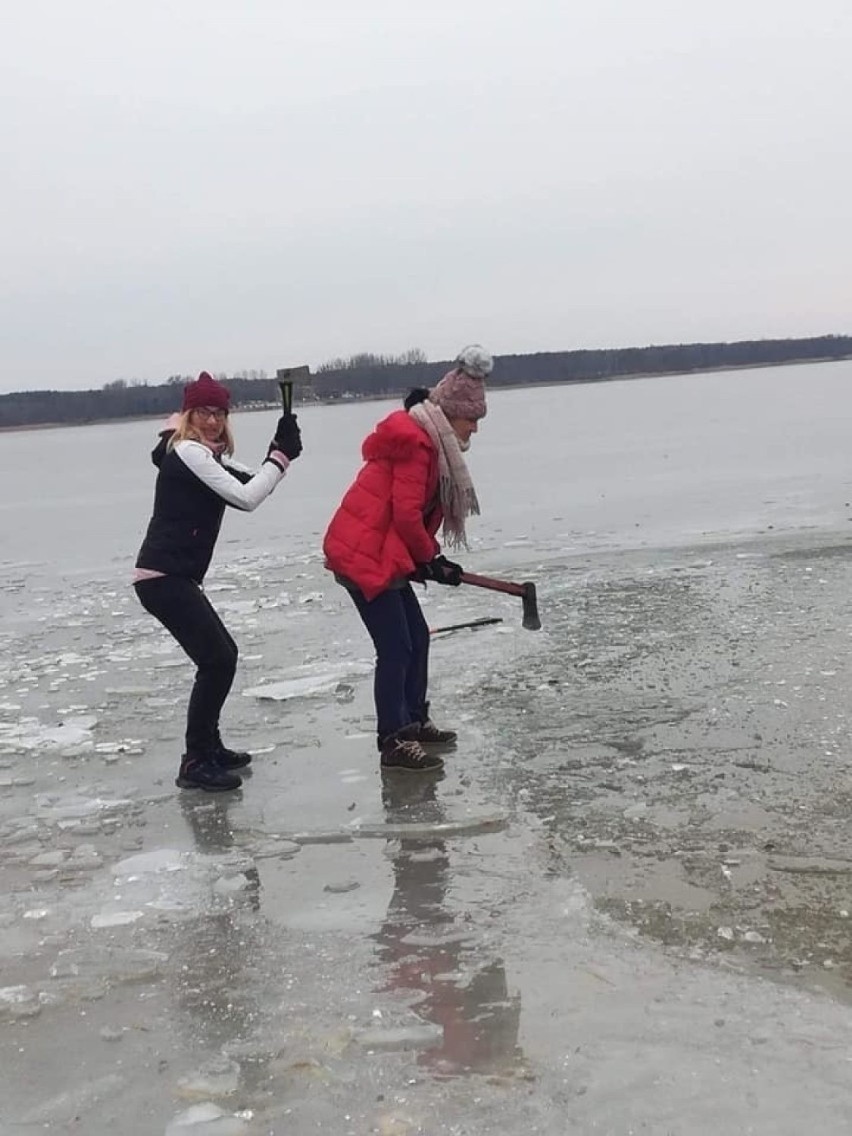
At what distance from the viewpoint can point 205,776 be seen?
526 centimetres

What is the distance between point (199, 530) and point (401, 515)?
0.95 meters

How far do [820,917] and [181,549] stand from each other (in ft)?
10.3

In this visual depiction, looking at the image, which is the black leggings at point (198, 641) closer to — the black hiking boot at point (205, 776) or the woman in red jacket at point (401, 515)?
the black hiking boot at point (205, 776)

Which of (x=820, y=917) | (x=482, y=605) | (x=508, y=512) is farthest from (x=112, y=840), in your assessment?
(x=508, y=512)

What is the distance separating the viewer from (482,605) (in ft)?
32.0

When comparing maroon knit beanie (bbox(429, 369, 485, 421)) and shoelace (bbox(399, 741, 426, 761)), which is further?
maroon knit beanie (bbox(429, 369, 485, 421))

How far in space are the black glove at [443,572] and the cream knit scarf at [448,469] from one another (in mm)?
162

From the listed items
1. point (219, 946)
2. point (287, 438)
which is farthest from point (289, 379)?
point (219, 946)

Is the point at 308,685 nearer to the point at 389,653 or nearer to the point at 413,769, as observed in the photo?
the point at 389,653

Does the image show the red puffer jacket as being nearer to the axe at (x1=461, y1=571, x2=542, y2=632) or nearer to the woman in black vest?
the woman in black vest

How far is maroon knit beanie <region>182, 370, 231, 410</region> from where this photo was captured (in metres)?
5.18

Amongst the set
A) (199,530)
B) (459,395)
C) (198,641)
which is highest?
(459,395)

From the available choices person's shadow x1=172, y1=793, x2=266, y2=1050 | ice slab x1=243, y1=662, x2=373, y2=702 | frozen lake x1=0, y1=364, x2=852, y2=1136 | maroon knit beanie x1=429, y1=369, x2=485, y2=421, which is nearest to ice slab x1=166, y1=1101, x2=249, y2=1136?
frozen lake x1=0, y1=364, x2=852, y2=1136

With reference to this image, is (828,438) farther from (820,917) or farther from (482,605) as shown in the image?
(820,917)
